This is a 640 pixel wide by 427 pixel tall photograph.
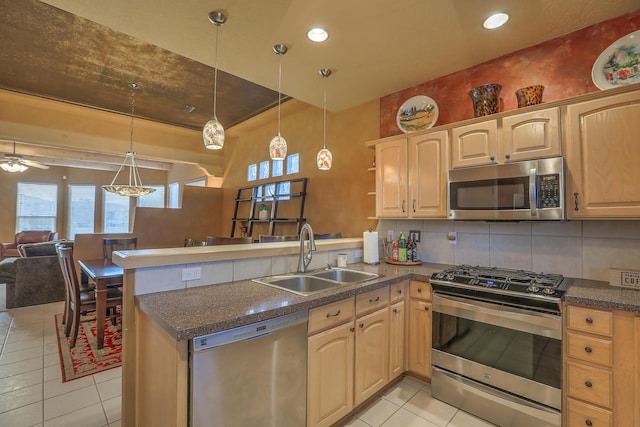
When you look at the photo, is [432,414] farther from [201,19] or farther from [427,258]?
[201,19]

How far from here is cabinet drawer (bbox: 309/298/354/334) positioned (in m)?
1.67

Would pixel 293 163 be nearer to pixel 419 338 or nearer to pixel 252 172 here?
pixel 252 172

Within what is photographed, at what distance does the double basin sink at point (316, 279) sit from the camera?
208 centimetres

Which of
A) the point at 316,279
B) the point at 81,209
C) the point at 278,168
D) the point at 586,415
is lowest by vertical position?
the point at 586,415

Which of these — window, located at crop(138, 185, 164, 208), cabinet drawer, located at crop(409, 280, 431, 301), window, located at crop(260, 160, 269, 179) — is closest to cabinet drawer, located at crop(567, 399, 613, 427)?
cabinet drawer, located at crop(409, 280, 431, 301)

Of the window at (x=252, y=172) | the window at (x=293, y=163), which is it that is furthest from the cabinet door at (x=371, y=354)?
the window at (x=252, y=172)

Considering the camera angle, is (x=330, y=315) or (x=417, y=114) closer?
(x=330, y=315)

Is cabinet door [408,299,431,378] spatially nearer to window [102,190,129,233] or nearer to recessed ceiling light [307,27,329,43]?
recessed ceiling light [307,27,329,43]

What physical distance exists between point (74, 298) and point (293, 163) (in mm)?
3174

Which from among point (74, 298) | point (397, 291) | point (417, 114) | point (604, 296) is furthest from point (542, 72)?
point (74, 298)

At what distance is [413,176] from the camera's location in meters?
2.76

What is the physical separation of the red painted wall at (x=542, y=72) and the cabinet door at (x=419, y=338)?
1.80m

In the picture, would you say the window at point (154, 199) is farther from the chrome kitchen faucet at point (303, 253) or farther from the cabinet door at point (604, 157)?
the cabinet door at point (604, 157)

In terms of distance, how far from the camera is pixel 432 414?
2.06 m
